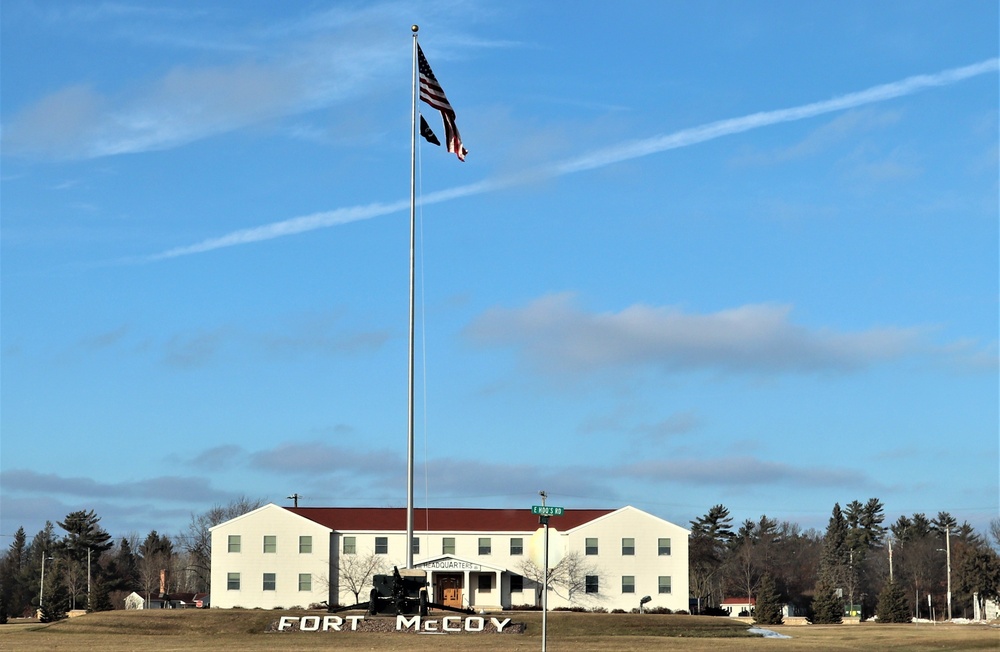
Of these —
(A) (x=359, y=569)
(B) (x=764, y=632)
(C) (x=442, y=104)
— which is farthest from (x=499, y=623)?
(A) (x=359, y=569)

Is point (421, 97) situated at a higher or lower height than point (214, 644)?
higher

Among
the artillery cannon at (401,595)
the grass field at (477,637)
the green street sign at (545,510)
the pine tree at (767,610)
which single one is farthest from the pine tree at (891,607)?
the green street sign at (545,510)

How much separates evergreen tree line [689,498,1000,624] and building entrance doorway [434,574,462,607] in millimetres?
29858

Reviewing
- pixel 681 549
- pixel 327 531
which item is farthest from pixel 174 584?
pixel 681 549

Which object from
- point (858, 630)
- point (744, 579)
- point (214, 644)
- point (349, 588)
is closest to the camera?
point (214, 644)

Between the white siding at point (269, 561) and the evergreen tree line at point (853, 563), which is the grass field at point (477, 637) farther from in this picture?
the evergreen tree line at point (853, 563)

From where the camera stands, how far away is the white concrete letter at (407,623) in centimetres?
4325

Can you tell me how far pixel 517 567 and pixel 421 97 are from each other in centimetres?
4545

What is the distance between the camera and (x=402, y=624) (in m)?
43.3

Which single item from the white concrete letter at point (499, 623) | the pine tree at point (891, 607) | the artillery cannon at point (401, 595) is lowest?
the pine tree at point (891, 607)

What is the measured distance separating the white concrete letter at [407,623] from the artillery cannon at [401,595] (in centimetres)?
41

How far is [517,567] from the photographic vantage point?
268 ft

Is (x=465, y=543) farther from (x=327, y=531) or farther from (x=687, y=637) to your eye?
(x=687, y=637)

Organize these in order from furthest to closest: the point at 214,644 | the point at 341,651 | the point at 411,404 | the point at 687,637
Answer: the point at 687,637 < the point at 411,404 < the point at 214,644 < the point at 341,651
